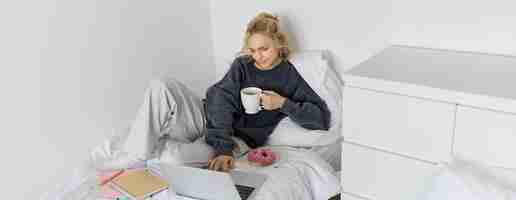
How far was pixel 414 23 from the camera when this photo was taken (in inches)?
76.5

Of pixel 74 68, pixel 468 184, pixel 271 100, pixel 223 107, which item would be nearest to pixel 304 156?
pixel 271 100

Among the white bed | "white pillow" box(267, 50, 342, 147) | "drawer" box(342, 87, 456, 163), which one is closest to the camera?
"drawer" box(342, 87, 456, 163)

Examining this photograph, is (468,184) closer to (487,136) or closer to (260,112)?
(487,136)

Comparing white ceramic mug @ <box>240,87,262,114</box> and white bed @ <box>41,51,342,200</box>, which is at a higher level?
white ceramic mug @ <box>240,87,262,114</box>

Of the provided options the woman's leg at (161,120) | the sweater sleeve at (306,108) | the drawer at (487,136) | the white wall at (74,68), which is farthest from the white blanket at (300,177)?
the white wall at (74,68)

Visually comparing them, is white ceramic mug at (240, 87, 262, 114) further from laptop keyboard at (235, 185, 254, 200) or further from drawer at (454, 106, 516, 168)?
drawer at (454, 106, 516, 168)

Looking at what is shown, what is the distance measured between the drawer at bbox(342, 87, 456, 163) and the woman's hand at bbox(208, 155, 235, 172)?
378 mm

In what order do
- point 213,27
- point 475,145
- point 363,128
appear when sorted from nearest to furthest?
point 475,145
point 363,128
point 213,27

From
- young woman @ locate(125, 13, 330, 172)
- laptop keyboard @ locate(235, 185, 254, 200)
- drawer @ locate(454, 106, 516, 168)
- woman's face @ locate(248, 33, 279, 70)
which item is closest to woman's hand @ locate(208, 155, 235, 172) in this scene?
young woman @ locate(125, 13, 330, 172)

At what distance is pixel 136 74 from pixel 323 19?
0.75 m

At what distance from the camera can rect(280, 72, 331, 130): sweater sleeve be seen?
1984mm

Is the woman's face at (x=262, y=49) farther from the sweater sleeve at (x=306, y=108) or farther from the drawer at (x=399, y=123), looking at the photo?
the drawer at (x=399, y=123)

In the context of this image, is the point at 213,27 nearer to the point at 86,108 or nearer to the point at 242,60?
the point at 242,60

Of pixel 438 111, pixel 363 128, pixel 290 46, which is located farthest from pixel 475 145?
pixel 290 46
